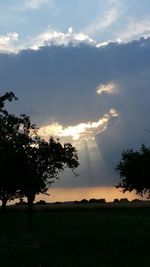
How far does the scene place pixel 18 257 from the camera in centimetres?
2938

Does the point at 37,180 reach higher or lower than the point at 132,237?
higher

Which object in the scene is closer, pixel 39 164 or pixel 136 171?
pixel 39 164

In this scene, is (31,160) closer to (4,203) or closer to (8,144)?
(8,144)

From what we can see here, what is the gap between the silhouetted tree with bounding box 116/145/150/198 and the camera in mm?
89938

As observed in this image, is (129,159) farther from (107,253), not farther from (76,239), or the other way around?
(107,253)

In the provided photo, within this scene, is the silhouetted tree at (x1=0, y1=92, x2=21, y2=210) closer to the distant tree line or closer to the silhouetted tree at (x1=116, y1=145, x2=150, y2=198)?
the distant tree line

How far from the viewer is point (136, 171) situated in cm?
9362

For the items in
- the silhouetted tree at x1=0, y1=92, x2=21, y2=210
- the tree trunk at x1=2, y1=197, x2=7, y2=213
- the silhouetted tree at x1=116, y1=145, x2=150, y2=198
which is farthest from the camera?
the tree trunk at x1=2, y1=197, x2=7, y2=213

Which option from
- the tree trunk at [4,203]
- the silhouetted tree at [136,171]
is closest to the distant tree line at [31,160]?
the silhouetted tree at [136,171]

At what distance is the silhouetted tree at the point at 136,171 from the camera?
295ft

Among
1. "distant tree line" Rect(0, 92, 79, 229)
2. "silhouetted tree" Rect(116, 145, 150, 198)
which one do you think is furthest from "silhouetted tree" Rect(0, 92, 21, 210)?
"silhouetted tree" Rect(116, 145, 150, 198)

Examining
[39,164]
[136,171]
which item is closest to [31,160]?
[39,164]

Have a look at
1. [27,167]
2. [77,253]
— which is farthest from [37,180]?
[77,253]

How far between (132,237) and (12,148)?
20935 mm
